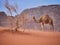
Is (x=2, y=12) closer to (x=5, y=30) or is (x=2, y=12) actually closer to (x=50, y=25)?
(x=5, y=30)

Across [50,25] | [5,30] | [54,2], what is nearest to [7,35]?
[5,30]

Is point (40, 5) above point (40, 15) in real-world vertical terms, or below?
above

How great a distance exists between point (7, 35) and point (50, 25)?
72 centimetres

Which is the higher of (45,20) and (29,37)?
(45,20)

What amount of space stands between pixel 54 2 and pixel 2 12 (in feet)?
2.85

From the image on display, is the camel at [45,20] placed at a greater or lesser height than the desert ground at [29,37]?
greater

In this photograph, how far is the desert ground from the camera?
7.75 feet

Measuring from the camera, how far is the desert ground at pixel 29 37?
2.36m

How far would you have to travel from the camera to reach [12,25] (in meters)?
2.46

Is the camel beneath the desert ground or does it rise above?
above

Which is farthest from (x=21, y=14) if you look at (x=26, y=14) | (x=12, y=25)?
(x=12, y=25)

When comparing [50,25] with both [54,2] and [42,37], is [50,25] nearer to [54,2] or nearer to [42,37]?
[42,37]

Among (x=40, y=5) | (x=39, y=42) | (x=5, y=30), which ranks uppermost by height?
(x=40, y=5)

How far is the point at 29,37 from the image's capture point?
242 cm
